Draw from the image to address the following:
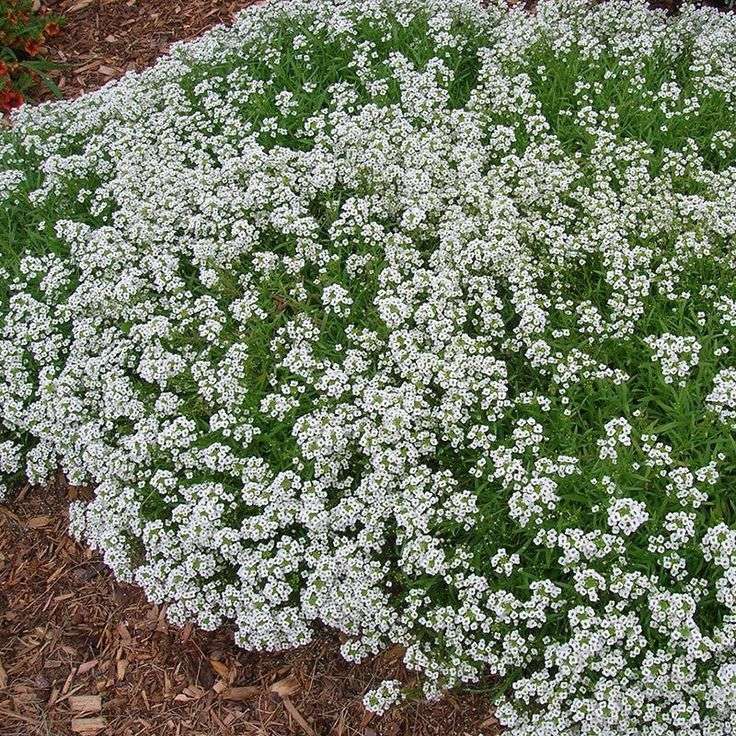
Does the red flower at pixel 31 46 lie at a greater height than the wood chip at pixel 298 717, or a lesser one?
greater

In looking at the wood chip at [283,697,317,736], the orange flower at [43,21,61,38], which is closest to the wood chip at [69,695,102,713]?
the wood chip at [283,697,317,736]

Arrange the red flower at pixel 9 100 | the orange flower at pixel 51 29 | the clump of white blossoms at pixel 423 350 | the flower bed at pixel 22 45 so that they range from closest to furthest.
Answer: the clump of white blossoms at pixel 423 350, the red flower at pixel 9 100, the flower bed at pixel 22 45, the orange flower at pixel 51 29

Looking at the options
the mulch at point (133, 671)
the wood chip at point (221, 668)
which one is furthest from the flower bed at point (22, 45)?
the wood chip at point (221, 668)

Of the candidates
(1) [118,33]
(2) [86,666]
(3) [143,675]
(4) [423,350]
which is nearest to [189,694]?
(3) [143,675]

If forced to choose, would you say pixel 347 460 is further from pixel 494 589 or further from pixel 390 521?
pixel 494 589

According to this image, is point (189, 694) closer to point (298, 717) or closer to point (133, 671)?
point (133, 671)

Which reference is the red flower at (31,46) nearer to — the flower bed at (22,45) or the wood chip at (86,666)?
the flower bed at (22,45)
